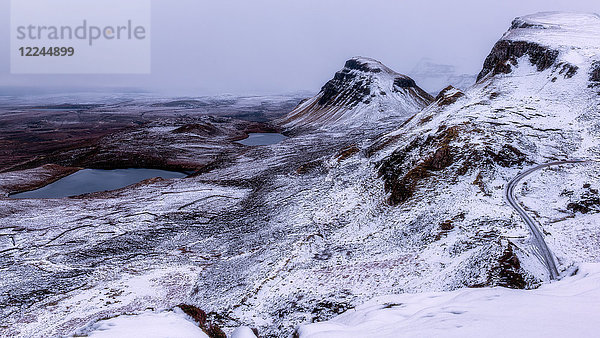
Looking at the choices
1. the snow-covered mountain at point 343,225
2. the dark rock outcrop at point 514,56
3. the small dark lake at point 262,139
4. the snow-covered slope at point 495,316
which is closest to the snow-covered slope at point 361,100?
the small dark lake at point 262,139

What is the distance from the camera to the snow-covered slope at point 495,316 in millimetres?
7660

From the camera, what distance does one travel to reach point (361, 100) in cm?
13350

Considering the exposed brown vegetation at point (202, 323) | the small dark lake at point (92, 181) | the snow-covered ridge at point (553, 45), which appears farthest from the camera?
the small dark lake at point (92, 181)

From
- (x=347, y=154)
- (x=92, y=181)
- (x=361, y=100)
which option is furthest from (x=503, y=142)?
(x=361, y=100)

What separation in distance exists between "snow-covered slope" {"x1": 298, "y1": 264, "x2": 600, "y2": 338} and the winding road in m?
5.64

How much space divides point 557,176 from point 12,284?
4986 centimetres

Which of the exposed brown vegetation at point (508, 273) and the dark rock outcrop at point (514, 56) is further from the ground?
the dark rock outcrop at point (514, 56)

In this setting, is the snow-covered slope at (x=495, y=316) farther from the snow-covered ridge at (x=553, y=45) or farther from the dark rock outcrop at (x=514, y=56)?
the dark rock outcrop at (x=514, y=56)

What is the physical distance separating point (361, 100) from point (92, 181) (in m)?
106

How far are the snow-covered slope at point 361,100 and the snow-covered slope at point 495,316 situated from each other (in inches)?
4116

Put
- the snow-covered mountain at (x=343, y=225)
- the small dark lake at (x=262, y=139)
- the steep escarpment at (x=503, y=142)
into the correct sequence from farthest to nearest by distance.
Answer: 1. the small dark lake at (x=262, y=139)
2. the steep escarpment at (x=503, y=142)
3. the snow-covered mountain at (x=343, y=225)

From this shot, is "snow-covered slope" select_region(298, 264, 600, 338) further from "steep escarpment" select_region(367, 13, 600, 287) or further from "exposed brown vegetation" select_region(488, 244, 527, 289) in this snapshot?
"steep escarpment" select_region(367, 13, 600, 287)

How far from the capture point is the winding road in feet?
60.9

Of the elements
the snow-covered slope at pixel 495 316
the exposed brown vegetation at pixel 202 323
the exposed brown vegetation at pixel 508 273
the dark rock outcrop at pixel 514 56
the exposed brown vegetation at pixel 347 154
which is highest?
the dark rock outcrop at pixel 514 56
